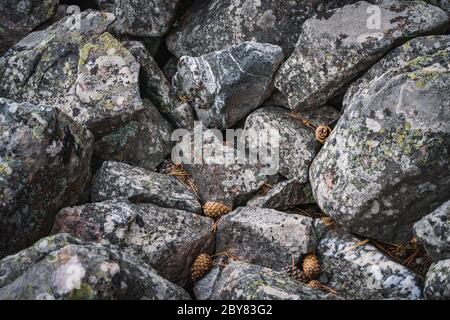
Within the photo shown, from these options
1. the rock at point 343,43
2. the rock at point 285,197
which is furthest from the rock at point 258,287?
the rock at point 343,43

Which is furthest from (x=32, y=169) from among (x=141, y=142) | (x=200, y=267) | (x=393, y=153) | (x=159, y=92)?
(x=393, y=153)

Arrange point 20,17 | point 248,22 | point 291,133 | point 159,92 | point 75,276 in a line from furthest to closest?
point 20,17 → point 159,92 → point 248,22 → point 291,133 → point 75,276

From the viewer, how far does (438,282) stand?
13.6 ft

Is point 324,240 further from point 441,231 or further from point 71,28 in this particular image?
point 71,28

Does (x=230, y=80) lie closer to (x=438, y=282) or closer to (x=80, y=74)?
(x=80, y=74)

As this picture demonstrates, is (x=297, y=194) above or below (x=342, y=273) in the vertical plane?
above

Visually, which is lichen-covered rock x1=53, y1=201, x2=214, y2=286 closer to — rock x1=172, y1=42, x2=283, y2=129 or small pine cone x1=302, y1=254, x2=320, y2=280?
small pine cone x1=302, y1=254, x2=320, y2=280

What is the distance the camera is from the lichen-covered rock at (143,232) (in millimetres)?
4824

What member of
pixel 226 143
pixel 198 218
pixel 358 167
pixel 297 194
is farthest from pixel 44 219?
pixel 358 167

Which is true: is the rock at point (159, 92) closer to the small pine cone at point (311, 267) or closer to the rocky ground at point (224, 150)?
the rocky ground at point (224, 150)

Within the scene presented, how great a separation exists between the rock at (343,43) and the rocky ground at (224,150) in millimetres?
17

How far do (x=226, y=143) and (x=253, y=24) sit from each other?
1.33m

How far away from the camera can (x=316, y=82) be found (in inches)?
216

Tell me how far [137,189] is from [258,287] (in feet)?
6.07
